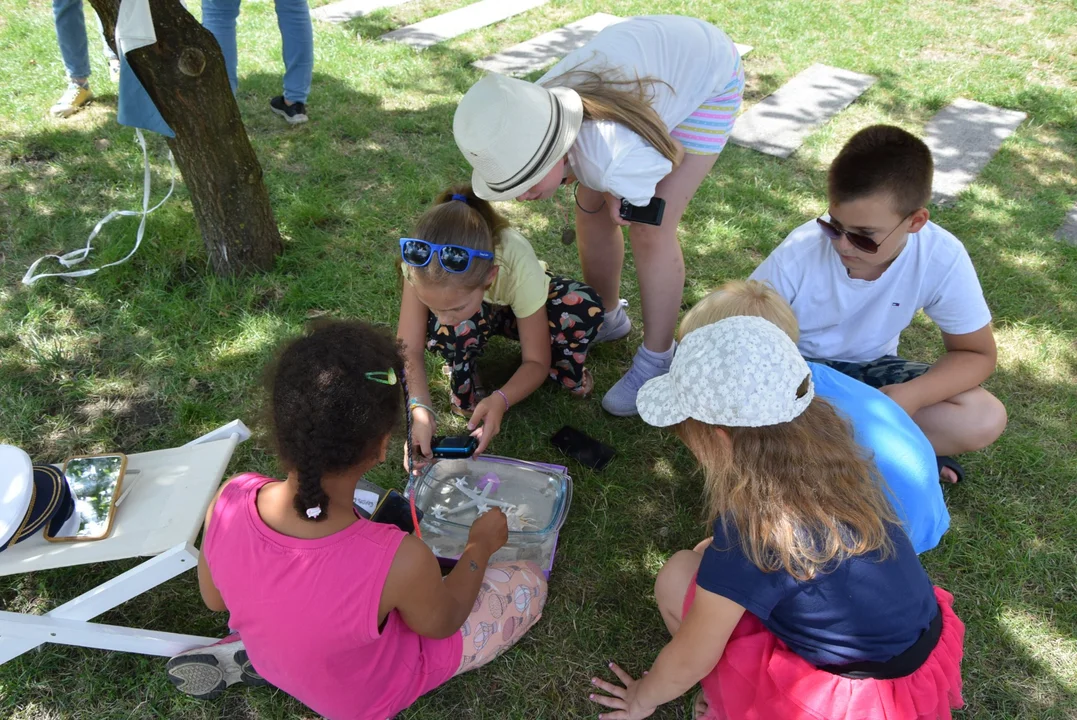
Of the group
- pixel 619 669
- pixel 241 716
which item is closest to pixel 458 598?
pixel 619 669

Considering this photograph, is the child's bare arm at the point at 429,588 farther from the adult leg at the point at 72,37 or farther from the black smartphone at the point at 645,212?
the adult leg at the point at 72,37

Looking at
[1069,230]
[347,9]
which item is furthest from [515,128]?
[347,9]

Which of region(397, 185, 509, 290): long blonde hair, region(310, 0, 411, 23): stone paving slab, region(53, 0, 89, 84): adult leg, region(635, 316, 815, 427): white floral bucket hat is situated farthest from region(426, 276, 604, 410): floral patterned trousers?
region(310, 0, 411, 23): stone paving slab

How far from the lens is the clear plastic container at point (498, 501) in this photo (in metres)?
2.08

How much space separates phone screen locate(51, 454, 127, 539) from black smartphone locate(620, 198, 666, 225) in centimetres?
166

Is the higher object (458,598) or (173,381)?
(458,598)

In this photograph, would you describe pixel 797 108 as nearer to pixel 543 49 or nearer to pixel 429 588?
pixel 543 49

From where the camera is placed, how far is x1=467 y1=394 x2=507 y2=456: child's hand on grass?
2205 millimetres

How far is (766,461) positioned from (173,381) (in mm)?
2305

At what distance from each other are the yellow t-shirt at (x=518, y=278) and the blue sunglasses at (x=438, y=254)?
0.72 feet

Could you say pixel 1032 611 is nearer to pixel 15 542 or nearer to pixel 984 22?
pixel 15 542

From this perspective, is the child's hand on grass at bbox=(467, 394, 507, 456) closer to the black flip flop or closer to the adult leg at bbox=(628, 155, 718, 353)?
the adult leg at bbox=(628, 155, 718, 353)

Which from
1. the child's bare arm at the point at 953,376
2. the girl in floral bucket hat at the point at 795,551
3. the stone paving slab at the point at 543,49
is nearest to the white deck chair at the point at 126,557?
the girl in floral bucket hat at the point at 795,551

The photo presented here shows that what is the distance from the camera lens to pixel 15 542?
1.78m
